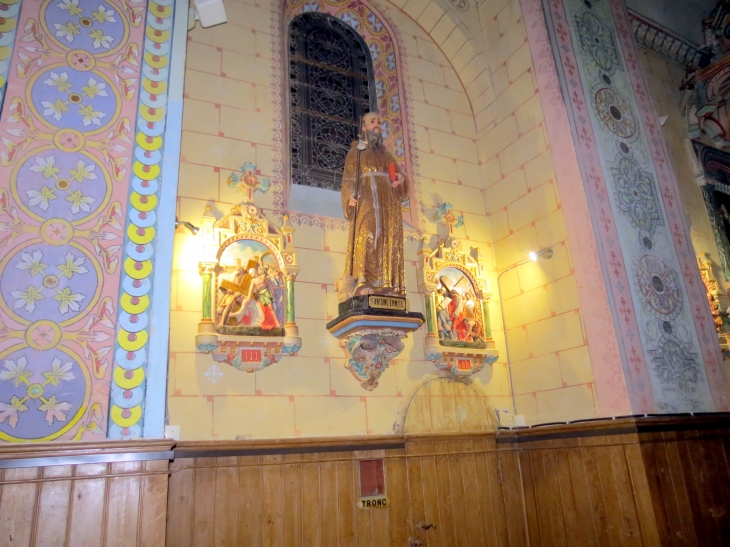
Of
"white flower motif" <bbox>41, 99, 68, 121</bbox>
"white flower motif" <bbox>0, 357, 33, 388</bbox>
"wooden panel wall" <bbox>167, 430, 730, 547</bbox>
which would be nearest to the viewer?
"white flower motif" <bbox>0, 357, 33, 388</bbox>

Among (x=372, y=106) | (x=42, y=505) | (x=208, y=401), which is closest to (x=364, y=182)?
(x=372, y=106)

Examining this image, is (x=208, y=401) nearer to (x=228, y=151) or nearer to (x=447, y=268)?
(x=228, y=151)

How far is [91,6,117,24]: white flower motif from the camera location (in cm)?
443

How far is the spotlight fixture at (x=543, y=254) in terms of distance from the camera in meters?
6.88

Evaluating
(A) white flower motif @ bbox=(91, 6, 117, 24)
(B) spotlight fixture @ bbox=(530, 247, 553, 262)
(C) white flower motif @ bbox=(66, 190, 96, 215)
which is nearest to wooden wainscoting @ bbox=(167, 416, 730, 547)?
(B) spotlight fixture @ bbox=(530, 247, 553, 262)

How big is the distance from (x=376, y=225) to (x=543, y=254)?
2227 millimetres

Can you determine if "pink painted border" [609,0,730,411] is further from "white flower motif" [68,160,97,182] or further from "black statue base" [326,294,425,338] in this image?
"white flower motif" [68,160,97,182]

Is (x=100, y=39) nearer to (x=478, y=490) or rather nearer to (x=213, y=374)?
(x=213, y=374)

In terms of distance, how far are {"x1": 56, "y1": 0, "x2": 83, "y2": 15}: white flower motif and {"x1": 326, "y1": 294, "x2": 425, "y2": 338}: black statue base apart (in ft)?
10.9

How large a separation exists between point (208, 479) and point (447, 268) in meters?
3.57

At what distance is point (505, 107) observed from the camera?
787 centimetres

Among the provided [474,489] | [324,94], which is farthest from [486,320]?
[324,94]

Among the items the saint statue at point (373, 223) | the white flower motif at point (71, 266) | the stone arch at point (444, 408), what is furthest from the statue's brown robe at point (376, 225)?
the white flower motif at point (71, 266)

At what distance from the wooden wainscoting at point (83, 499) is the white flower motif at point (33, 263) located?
1067 mm
